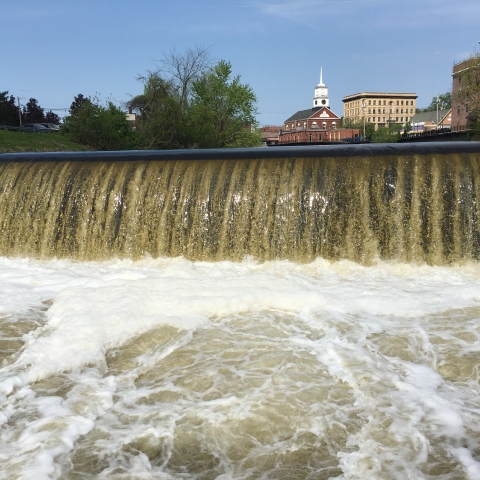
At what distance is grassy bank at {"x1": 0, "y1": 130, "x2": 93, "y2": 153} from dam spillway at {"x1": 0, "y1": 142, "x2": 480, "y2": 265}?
14183 millimetres

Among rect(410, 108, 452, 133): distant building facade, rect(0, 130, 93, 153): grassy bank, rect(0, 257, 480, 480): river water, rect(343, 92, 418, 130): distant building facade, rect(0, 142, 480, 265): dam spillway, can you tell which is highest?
rect(343, 92, 418, 130): distant building facade

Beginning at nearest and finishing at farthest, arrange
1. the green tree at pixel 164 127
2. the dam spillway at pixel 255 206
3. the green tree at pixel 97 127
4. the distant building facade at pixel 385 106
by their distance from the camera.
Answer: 1. the dam spillway at pixel 255 206
2. the green tree at pixel 97 127
3. the green tree at pixel 164 127
4. the distant building facade at pixel 385 106

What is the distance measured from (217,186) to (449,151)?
3857 mm

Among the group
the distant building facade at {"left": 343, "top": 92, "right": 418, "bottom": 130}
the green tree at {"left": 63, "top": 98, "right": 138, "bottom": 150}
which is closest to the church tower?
the distant building facade at {"left": 343, "top": 92, "right": 418, "bottom": 130}

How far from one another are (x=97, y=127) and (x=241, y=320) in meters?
25.4

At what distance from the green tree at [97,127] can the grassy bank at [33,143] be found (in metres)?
0.91

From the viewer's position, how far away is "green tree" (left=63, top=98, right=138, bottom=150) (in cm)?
2903

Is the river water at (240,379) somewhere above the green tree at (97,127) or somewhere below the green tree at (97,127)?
below

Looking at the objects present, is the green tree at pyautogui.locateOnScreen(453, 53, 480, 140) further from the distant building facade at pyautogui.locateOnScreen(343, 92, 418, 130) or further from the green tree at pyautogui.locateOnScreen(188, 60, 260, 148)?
the distant building facade at pyautogui.locateOnScreen(343, 92, 418, 130)

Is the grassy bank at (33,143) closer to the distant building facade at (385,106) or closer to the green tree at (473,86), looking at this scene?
the green tree at (473,86)

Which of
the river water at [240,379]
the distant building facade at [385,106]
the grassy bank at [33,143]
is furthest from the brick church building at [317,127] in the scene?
the river water at [240,379]

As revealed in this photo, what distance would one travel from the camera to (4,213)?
10125 millimetres

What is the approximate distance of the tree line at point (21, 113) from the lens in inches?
1553

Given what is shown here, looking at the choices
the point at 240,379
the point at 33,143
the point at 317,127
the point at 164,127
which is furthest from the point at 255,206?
the point at 317,127
